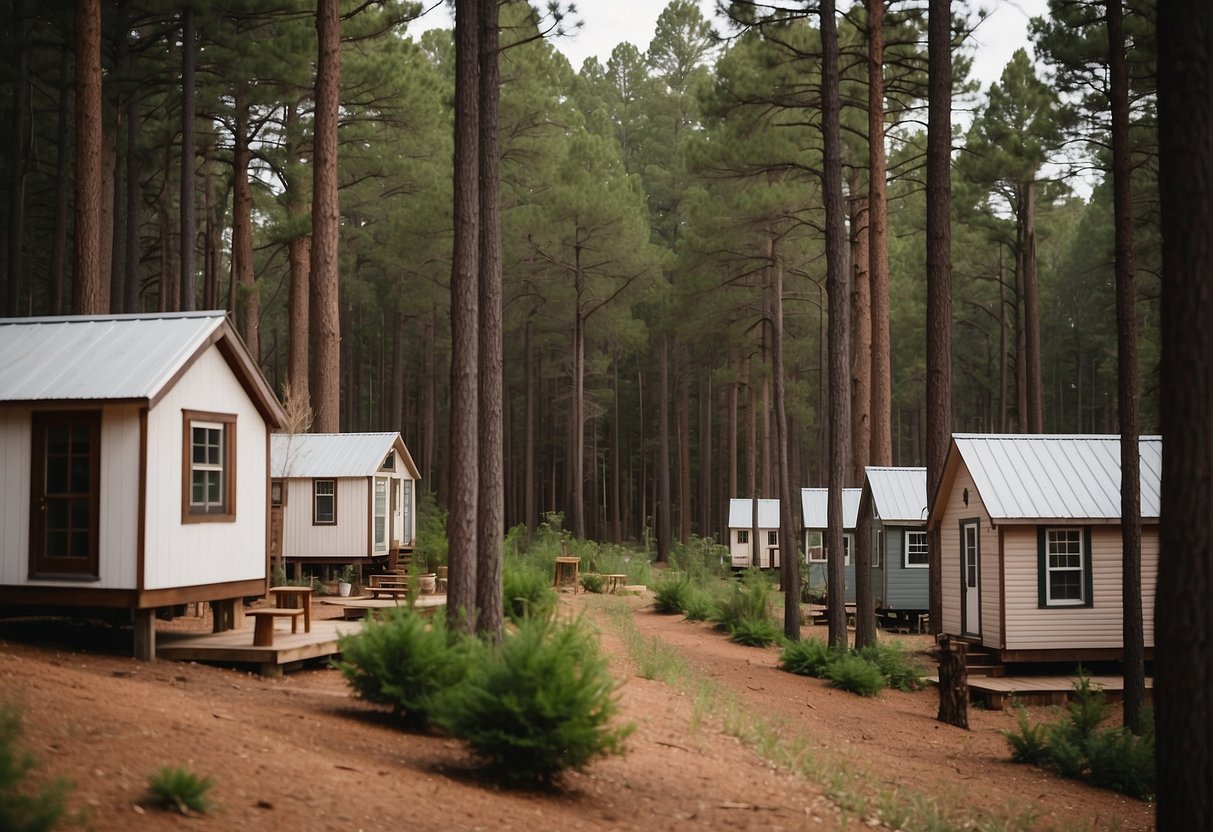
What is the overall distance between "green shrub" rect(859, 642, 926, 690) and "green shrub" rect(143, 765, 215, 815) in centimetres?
1320

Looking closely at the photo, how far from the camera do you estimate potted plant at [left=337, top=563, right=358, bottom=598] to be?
2256 cm

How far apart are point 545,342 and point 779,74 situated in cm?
2461

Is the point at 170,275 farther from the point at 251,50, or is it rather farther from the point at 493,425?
the point at 493,425

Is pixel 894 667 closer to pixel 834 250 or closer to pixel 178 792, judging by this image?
pixel 834 250

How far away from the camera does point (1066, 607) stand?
18141 millimetres

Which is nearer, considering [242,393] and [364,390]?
[242,393]

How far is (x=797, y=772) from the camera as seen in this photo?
396 inches

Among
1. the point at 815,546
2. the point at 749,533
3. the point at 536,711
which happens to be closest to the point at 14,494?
the point at 536,711

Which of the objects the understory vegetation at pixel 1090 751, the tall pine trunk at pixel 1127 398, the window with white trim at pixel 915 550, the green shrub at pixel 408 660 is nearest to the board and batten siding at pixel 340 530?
the window with white trim at pixel 915 550

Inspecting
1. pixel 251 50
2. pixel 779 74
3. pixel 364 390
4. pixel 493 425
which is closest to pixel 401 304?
pixel 251 50

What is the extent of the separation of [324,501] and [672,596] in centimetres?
833

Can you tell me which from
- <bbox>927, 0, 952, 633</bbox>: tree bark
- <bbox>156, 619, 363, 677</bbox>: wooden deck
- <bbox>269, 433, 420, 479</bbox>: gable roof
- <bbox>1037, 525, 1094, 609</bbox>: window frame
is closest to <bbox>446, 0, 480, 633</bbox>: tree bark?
<bbox>156, 619, 363, 677</bbox>: wooden deck

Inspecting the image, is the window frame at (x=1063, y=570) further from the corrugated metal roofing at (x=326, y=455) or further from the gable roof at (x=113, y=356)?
the corrugated metal roofing at (x=326, y=455)

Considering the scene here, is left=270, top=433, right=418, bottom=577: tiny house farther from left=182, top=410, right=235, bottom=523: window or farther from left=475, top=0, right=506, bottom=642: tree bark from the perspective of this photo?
left=475, top=0, right=506, bottom=642: tree bark
